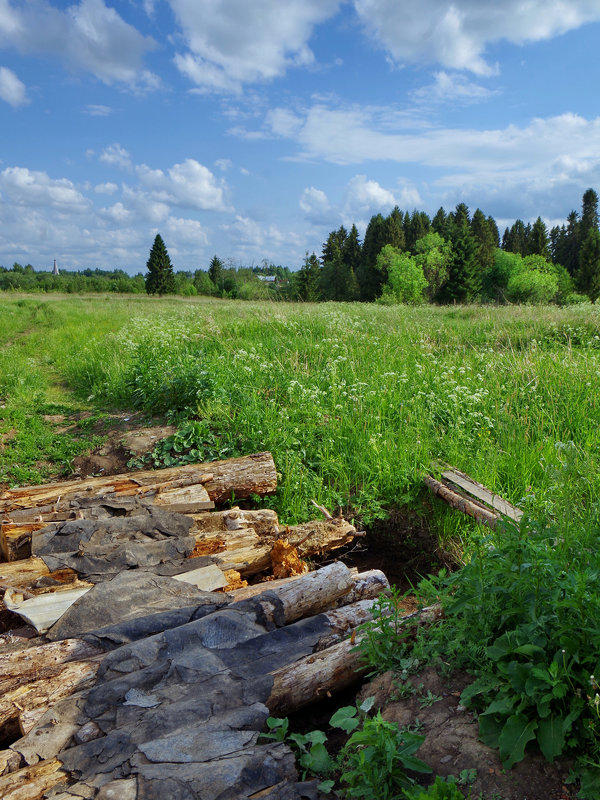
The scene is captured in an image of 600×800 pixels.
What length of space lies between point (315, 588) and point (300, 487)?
6.81 feet

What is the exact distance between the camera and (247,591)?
360 centimetres

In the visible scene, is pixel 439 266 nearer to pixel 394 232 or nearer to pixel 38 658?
pixel 394 232

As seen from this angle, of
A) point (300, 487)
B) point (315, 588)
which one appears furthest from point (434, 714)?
point (300, 487)

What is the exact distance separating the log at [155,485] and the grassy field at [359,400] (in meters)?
0.34

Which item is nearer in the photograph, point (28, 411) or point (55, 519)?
point (55, 519)

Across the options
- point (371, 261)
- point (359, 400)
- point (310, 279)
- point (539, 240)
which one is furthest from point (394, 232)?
point (359, 400)

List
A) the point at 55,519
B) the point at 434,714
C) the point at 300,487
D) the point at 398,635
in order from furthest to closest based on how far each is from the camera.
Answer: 1. the point at 300,487
2. the point at 55,519
3. the point at 398,635
4. the point at 434,714

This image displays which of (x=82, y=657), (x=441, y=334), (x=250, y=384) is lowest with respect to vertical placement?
(x=82, y=657)

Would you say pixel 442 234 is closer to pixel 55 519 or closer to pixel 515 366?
pixel 515 366

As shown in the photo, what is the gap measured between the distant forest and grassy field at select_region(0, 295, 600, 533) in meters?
41.8

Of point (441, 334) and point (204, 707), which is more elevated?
point (441, 334)

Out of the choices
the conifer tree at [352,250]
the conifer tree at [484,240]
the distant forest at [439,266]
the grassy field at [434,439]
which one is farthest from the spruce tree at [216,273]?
the grassy field at [434,439]

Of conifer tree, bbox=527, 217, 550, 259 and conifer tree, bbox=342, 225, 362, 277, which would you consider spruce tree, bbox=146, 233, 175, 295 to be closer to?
conifer tree, bbox=342, 225, 362, 277

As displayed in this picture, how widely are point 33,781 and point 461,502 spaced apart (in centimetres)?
386
